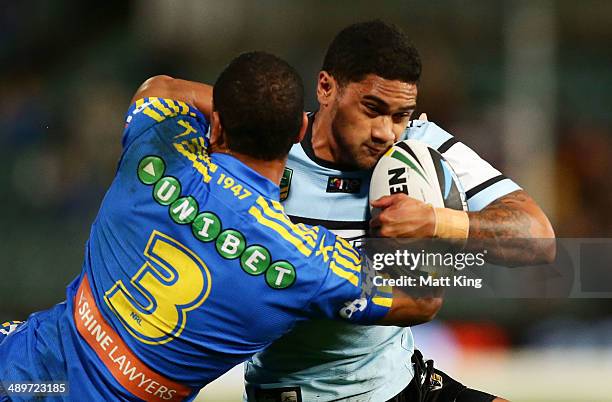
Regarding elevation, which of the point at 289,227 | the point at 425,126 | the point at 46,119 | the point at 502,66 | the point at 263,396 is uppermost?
the point at 502,66

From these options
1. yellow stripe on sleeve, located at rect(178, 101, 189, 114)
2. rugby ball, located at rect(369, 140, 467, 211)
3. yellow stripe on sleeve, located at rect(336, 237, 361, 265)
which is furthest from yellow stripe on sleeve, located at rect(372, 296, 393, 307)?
yellow stripe on sleeve, located at rect(178, 101, 189, 114)

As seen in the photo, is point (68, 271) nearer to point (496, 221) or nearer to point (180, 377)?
point (180, 377)

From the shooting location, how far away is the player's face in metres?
2.92

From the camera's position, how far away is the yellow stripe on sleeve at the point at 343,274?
2.60 m

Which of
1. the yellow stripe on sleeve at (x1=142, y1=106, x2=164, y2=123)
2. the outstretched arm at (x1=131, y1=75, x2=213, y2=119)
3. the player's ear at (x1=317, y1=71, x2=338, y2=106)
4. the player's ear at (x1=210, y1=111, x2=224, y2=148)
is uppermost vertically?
the player's ear at (x1=317, y1=71, x2=338, y2=106)

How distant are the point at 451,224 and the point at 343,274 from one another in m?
0.36

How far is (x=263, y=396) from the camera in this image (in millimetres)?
3129

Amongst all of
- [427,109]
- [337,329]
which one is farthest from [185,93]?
[427,109]

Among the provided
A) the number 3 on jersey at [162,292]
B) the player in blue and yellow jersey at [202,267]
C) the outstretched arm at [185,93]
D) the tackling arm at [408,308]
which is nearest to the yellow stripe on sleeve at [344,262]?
the player in blue and yellow jersey at [202,267]

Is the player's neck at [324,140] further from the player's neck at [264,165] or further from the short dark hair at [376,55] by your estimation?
the player's neck at [264,165]

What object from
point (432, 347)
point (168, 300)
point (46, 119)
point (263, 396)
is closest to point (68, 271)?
point (46, 119)

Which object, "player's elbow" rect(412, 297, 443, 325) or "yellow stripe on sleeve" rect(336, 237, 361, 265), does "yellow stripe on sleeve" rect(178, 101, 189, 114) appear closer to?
"yellow stripe on sleeve" rect(336, 237, 361, 265)

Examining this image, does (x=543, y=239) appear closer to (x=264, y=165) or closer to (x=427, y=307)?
(x=427, y=307)

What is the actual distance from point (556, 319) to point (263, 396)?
3.25 meters
